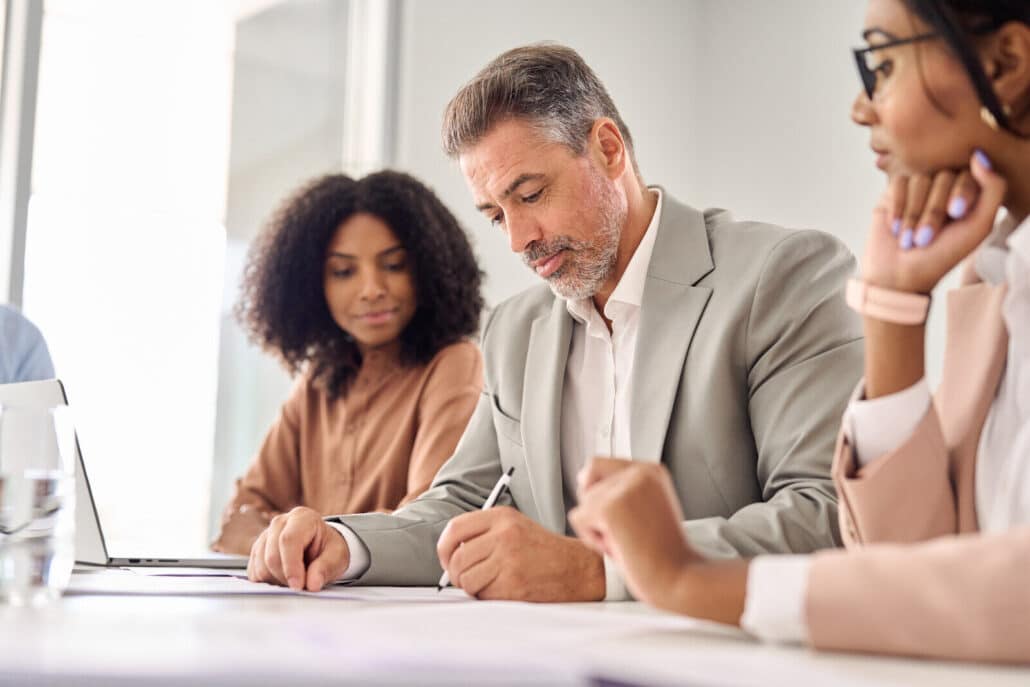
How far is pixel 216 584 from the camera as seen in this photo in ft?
4.53

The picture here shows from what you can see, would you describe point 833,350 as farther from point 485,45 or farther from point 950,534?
point 485,45

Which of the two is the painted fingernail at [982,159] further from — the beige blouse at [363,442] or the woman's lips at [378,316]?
the woman's lips at [378,316]

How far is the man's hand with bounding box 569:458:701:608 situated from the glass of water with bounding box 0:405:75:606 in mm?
604

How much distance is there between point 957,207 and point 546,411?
35.4 inches

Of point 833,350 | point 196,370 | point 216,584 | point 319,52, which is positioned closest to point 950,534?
point 833,350

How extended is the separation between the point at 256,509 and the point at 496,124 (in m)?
1.32

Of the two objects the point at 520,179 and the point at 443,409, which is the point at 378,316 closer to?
the point at 443,409

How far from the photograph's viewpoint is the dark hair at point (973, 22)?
0.97 meters

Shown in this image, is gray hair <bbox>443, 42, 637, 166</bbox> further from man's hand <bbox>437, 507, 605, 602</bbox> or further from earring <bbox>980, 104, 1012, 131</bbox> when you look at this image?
earring <bbox>980, 104, 1012, 131</bbox>

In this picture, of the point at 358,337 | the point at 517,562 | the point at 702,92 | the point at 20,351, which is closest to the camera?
the point at 517,562

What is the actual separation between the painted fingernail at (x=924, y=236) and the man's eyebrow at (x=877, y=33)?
18 cm

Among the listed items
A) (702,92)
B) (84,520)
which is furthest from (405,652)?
(702,92)

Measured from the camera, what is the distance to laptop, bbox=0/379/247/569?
158 cm

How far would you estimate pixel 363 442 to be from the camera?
2756 millimetres
